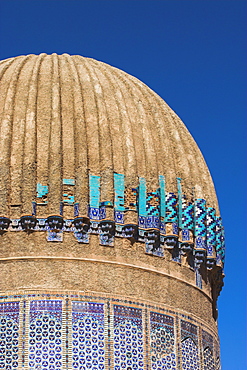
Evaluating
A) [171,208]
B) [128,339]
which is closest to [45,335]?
[128,339]

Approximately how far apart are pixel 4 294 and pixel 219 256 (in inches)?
139

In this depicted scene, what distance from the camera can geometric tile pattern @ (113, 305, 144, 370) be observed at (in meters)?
12.3

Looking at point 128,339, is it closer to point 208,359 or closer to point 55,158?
point 208,359

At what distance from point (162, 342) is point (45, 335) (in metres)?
1.66

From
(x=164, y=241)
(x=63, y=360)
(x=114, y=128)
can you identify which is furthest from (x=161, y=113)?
(x=63, y=360)

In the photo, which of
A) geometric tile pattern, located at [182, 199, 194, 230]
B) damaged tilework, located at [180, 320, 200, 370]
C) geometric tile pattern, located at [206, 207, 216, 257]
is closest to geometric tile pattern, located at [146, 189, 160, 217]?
geometric tile pattern, located at [182, 199, 194, 230]

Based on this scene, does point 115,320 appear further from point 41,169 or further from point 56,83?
point 56,83

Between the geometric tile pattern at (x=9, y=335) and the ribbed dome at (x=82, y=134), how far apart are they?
1.34 meters

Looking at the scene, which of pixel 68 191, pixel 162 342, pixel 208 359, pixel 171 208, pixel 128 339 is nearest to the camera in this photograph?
pixel 128 339

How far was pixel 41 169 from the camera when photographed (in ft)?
42.4

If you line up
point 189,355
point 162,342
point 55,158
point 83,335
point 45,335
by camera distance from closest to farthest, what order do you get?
point 45,335
point 83,335
point 162,342
point 55,158
point 189,355

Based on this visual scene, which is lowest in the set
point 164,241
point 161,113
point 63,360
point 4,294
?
point 63,360

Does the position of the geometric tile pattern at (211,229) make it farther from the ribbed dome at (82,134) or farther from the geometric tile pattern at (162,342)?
the geometric tile pattern at (162,342)

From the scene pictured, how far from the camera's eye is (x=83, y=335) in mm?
12203
